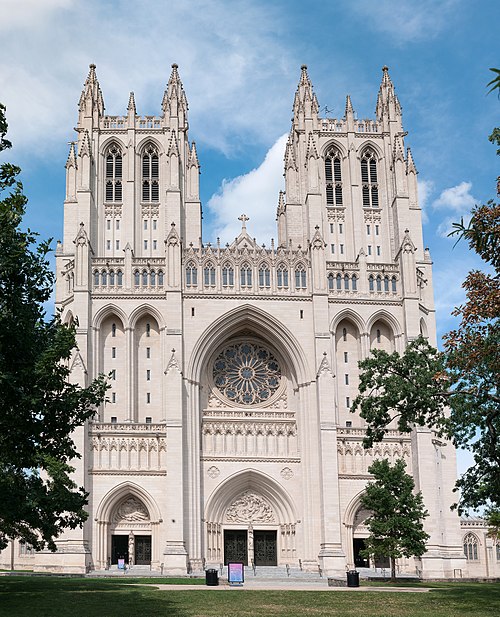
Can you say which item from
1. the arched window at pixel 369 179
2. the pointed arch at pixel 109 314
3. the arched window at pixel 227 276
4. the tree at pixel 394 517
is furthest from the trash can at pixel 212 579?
the arched window at pixel 369 179

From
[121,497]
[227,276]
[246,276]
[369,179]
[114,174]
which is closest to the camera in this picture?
[121,497]

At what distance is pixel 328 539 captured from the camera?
5412 centimetres

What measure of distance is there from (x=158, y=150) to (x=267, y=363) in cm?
1719

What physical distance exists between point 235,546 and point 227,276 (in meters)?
17.6

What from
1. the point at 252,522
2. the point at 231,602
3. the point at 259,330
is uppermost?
the point at 259,330

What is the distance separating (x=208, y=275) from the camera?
59.5 m

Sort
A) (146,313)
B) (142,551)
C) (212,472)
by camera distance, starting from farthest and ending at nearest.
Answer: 1. (146,313)
2. (212,472)
3. (142,551)

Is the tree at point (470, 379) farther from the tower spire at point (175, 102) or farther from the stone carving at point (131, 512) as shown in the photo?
the tower spire at point (175, 102)

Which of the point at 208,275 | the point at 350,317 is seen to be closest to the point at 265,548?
the point at 350,317

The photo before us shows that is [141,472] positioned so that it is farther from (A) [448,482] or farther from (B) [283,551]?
(A) [448,482]

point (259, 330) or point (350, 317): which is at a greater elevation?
point (350, 317)

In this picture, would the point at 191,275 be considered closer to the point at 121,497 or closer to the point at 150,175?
the point at 150,175

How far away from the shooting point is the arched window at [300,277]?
197 feet

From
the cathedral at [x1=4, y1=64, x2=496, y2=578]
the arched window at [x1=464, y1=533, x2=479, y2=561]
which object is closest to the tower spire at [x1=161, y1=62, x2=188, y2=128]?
the cathedral at [x1=4, y1=64, x2=496, y2=578]
